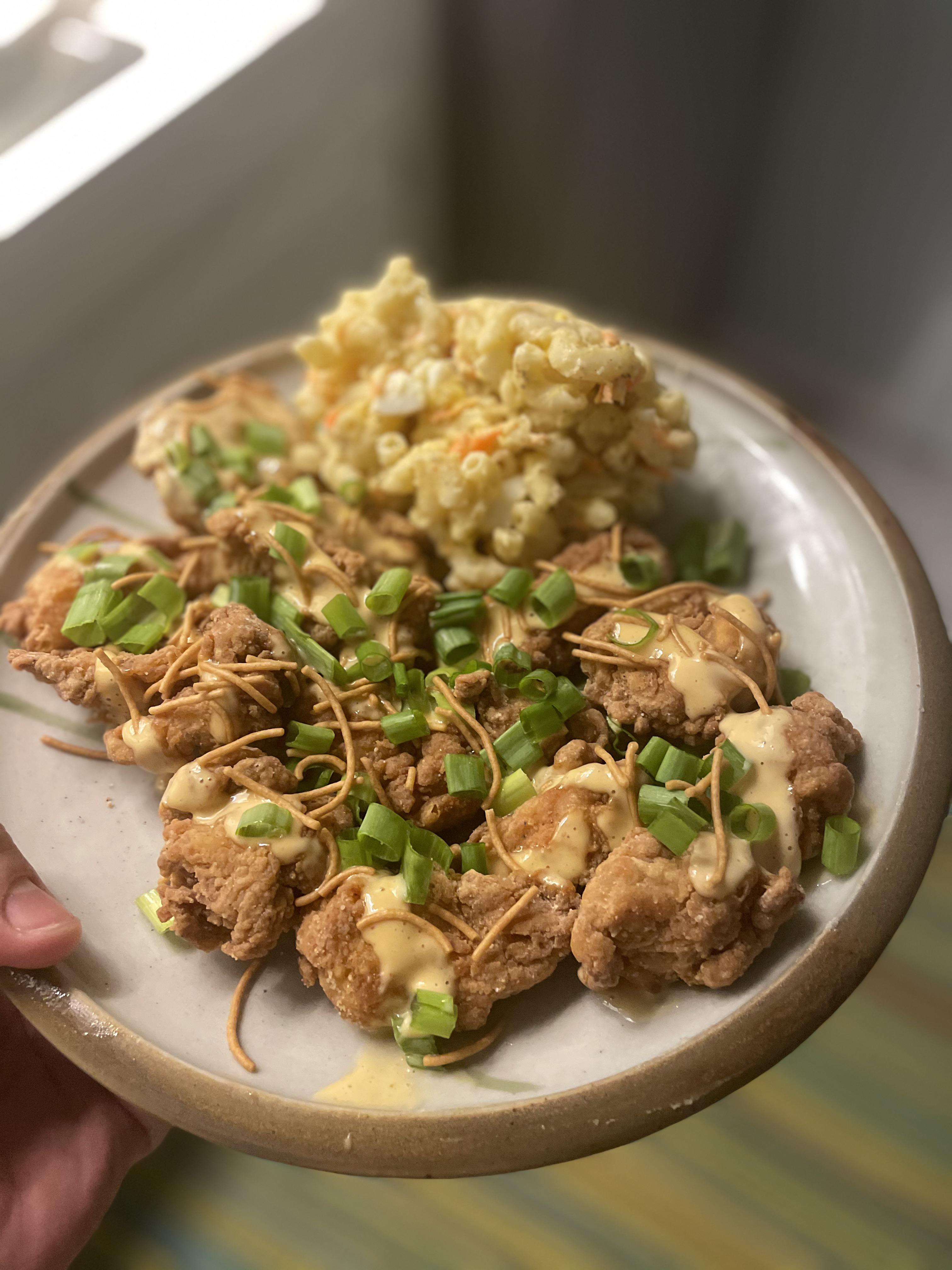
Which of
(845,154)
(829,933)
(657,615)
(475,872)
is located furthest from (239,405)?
(845,154)

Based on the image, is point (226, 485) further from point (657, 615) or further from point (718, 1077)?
point (718, 1077)

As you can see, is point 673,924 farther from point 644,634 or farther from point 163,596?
point 163,596

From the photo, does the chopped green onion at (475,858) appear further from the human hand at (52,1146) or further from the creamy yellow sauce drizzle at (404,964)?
the human hand at (52,1146)

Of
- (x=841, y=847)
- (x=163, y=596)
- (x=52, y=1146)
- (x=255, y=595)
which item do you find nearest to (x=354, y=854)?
(x=255, y=595)

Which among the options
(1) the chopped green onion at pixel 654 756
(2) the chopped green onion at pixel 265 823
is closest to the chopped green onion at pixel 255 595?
(2) the chopped green onion at pixel 265 823

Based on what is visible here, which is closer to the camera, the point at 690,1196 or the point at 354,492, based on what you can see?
the point at 354,492
